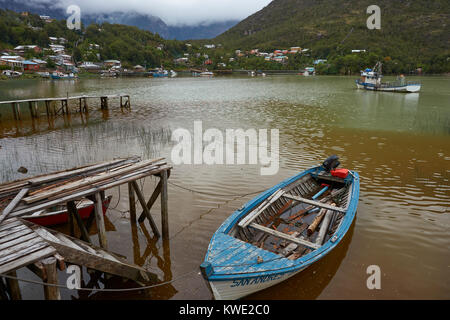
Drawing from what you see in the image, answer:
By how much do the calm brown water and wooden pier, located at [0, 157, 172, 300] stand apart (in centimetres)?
101

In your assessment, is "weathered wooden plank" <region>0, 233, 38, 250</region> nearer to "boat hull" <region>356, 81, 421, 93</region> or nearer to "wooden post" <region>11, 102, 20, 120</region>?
"wooden post" <region>11, 102, 20, 120</region>

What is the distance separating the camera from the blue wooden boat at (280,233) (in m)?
5.46

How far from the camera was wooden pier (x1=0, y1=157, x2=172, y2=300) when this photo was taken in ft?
15.0

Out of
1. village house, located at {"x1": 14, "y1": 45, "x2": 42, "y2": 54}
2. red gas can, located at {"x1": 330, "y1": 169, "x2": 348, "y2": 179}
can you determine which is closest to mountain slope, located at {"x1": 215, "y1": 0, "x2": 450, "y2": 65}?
red gas can, located at {"x1": 330, "y1": 169, "x2": 348, "y2": 179}

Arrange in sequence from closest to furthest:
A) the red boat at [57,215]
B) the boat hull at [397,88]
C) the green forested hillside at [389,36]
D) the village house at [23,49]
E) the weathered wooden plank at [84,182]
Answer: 1. the weathered wooden plank at [84,182]
2. the red boat at [57,215]
3. the boat hull at [397,88]
4. the village house at [23,49]
5. the green forested hillside at [389,36]

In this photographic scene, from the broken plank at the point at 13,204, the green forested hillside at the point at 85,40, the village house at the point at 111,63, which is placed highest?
the green forested hillside at the point at 85,40

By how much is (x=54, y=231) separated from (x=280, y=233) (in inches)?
205

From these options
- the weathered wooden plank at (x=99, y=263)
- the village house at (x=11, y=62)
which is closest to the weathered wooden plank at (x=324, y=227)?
the weathered wooden plank at (x=99, y=263)

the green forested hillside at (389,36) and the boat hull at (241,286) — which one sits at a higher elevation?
the green forested hillside at (389,36)

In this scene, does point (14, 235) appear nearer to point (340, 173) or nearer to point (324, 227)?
point (324, 227)

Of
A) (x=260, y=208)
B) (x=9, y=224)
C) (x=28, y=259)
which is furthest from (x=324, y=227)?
(x=9, y=224)

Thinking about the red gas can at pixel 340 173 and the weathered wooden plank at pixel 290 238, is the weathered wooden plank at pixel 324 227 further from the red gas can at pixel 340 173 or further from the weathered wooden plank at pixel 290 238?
the red gas can at pixel 340 173

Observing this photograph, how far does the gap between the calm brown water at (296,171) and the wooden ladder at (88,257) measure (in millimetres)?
669

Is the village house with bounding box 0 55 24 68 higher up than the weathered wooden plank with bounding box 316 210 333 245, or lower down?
higher up
